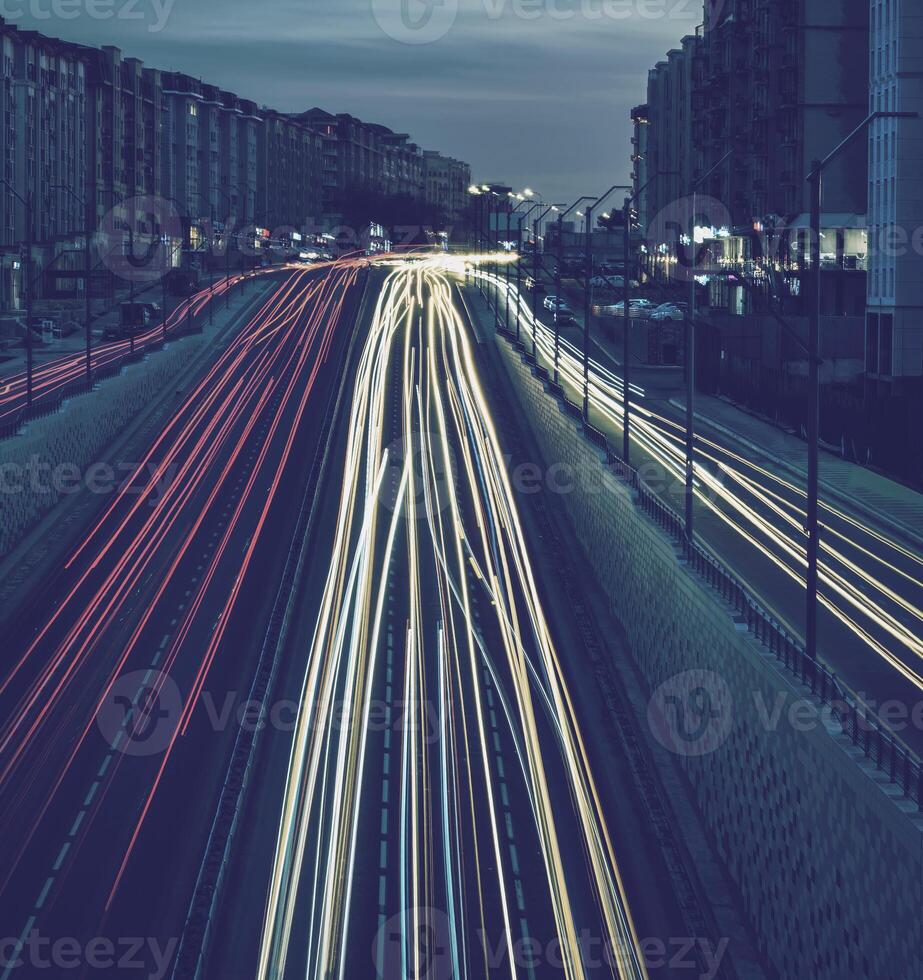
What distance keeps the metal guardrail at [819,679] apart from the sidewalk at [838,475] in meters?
7.15

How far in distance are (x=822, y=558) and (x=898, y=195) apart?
30919 mm

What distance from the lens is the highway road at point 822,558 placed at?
22.2 metres

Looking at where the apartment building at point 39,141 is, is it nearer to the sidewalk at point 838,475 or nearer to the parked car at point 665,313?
the parked car at point 665,313

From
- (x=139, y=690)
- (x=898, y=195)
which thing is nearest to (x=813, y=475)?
(x=139, y=690)

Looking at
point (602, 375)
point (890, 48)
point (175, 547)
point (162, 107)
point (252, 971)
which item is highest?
point (162, 107)

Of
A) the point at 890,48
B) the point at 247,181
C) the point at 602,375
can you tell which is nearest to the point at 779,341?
the point at 602,375

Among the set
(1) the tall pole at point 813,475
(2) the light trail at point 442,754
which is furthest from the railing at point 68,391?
(1) the tall pole at point 813,475

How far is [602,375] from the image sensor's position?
235 ft

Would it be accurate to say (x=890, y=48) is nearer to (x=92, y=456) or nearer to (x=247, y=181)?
(x=92, y=456)

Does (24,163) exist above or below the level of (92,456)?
above

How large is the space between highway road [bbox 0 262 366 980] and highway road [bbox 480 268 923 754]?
10266mm

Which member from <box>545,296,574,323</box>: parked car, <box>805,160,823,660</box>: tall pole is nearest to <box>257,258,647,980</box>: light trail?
<box>805,160,823,660</box>: tall pole

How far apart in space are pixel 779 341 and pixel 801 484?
26.4m

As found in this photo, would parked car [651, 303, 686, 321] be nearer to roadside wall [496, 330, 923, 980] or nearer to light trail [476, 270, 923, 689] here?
light trail [476, 270, 923, 689]
